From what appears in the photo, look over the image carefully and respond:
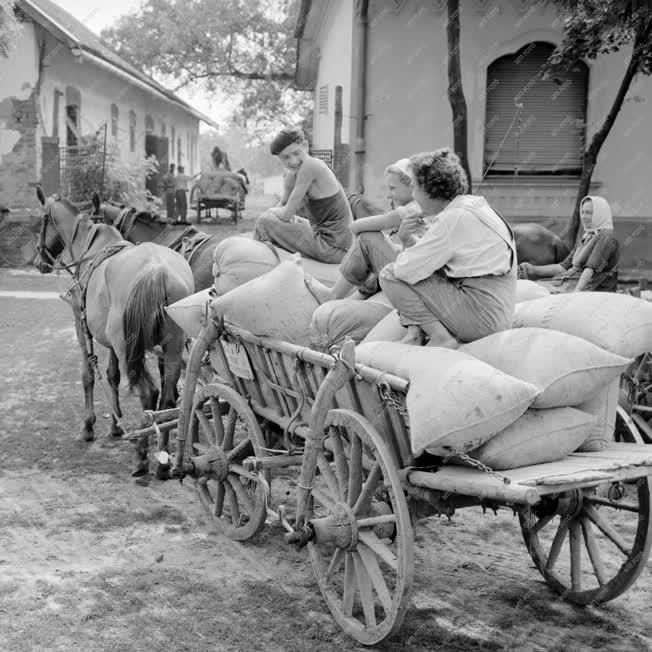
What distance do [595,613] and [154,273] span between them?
138 inches

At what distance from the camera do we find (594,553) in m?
3.84

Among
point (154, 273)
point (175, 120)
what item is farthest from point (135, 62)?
point (154, 273)

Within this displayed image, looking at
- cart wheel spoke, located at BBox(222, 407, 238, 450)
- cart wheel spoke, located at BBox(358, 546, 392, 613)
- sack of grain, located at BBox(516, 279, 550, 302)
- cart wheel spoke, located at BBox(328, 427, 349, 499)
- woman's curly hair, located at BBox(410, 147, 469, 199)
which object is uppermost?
woman's curly hair, located at BBox(410, 147, 469, 199)

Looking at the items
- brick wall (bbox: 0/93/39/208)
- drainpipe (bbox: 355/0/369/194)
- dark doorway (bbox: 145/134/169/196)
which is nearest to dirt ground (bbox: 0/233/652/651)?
drainpipe (bbox: 355/0/369/194)

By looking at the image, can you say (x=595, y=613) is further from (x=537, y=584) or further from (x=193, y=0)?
(x=193, y=0)

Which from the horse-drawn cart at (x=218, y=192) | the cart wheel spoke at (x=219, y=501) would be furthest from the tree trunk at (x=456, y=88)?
the horse-drawn cart at (x=218, y=192)

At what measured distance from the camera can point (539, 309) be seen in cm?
384

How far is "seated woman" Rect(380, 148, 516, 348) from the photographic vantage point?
355 centimetres

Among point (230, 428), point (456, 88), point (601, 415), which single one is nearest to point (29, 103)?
point (456, 88)

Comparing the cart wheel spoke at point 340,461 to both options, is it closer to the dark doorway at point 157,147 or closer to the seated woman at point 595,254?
the seated woman at point 595,254

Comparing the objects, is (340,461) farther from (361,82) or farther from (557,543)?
(361,82)

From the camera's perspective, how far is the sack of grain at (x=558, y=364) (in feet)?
10.6

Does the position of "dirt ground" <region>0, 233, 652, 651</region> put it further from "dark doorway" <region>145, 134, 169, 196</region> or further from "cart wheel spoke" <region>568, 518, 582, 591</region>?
"dark doorway" <region>145, 134, 169, 196</region>

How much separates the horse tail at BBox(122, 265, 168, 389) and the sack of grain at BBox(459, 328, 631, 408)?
309 cm
